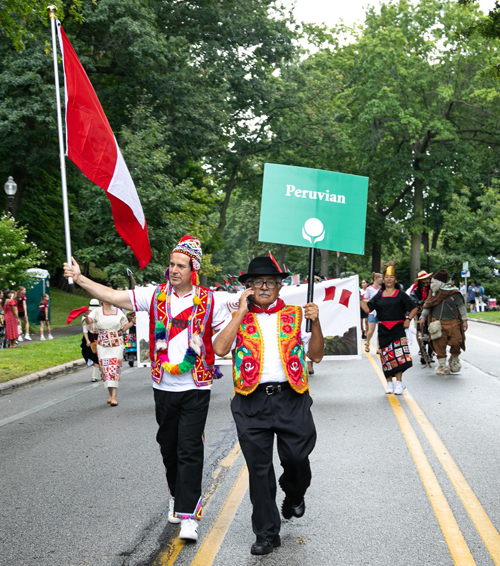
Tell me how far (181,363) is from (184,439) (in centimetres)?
49

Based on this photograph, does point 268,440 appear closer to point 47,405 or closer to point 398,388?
point 398,388

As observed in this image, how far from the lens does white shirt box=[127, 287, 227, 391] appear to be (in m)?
4.90

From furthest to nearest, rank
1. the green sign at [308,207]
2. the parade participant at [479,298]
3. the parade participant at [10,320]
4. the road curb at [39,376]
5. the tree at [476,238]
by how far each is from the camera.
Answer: the tree at [476,238] < the parade participant at [479,298] < the parade participant at [10,320] < the road curb at [39,376] < the green sign at [308,207]

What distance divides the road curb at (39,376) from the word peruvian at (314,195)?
8.46m

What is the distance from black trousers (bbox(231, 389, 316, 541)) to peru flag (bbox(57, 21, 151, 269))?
197 centimetres

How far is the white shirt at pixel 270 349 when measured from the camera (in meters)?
4.54

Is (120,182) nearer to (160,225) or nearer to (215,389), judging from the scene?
(215,389)

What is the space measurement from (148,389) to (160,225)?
491 inches

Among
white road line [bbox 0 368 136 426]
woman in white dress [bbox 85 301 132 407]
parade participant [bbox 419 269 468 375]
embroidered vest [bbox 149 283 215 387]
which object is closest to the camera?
embroidered vest [bbox 149 283 215 387]

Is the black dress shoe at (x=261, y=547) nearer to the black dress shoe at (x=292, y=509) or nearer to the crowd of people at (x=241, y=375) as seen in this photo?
the crowd of people at (x=241, y=375)

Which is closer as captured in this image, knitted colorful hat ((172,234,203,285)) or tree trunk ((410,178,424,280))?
knitted colorful hat ((172,234,203,285))

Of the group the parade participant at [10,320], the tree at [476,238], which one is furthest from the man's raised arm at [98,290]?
the tree at [476,238]

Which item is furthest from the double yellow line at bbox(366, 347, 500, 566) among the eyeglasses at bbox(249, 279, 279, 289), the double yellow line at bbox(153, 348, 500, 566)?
the eyeglasses at bbox(249, 279, 279, 289)

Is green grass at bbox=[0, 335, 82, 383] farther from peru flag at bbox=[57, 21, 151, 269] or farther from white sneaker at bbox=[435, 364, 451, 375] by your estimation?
peru flag at bbox=[57, 21, 151, 269]
